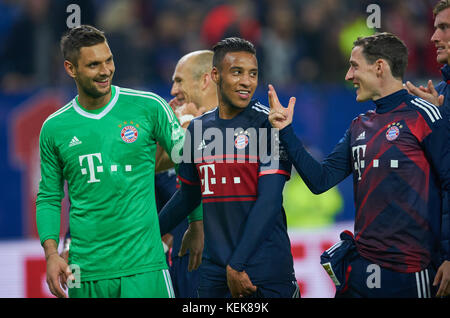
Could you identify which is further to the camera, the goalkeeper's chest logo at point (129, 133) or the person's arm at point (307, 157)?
the goalkeeper's chest logo at point (129, 133)

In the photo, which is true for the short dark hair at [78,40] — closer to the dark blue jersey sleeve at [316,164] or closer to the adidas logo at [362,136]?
the dark blue jersey sleeve at [316,164]

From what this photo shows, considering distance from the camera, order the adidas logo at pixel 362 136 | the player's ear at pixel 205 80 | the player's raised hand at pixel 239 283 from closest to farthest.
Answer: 1. the player's raised hand at pixel 239 283
2. the adidas logo at pixel 362 136
3. the player's ear at pixel 205 80

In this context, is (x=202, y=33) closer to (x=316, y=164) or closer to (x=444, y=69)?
(x=444, y=69)

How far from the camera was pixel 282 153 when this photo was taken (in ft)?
15.2

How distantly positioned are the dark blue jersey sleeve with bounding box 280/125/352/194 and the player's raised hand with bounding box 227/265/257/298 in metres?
0.81

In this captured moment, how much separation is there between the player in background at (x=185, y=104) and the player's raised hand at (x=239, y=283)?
1626 millimetres

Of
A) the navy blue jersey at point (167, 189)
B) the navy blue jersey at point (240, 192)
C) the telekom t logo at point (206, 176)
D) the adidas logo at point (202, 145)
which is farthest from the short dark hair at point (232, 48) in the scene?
the navy blue jersey at point (167, 189)

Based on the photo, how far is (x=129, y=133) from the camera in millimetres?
4750

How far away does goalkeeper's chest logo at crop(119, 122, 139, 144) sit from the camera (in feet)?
15.5

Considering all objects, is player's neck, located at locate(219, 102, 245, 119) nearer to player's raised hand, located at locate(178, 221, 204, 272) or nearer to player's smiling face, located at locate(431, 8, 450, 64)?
player's raised hand, located at locate(178, 221, 204, 272)

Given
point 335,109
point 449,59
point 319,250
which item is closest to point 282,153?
point 449,59

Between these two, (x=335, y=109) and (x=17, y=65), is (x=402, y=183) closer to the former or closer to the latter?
(x=335, y=109)

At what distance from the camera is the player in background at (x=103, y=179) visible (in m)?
4.66

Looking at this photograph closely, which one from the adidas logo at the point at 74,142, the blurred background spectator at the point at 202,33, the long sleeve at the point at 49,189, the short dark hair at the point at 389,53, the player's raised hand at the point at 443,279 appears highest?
the blurred background spectator at the point at 202,33
